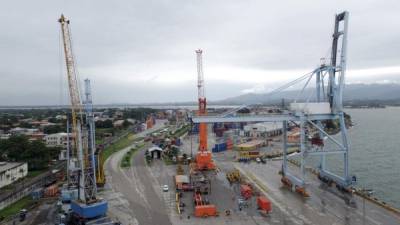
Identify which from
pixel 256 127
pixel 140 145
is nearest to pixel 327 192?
pixel 140 145

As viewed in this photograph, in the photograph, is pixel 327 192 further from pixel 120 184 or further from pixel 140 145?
pixel 140 145

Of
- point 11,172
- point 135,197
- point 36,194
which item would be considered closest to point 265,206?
point 135,197

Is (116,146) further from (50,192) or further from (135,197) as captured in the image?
(135,197)

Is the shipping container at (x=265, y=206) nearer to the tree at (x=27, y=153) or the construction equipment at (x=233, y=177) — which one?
the construction equipment at (x=233, y=177)

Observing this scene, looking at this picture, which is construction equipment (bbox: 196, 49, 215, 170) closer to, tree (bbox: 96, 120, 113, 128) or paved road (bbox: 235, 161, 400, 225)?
paved road (bbox: 235, 161, 400, 225)

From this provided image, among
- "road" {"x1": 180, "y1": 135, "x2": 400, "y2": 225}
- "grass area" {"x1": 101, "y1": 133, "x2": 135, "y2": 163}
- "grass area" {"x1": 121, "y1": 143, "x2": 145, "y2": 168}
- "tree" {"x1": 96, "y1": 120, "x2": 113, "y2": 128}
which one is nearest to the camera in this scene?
"road" {"x1": 180, "y1": 135, "x2": 400, "y2": 225}

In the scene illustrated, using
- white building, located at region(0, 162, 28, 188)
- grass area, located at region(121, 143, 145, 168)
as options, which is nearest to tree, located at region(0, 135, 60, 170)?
white building, located at region(0, 162, 28, 188)

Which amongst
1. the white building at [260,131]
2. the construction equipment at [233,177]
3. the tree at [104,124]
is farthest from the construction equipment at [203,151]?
the tree at [104,124]
